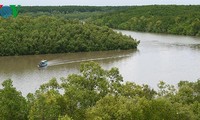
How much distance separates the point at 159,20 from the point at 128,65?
37327 millimetres

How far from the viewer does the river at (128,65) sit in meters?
32.8

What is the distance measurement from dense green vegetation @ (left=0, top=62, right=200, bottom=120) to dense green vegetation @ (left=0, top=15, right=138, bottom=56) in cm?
2999

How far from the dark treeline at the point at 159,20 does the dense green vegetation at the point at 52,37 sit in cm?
2114

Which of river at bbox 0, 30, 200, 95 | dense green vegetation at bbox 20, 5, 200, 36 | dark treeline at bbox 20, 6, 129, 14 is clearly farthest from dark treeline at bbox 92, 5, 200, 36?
dark treeline at bbox 20, 6, 129, 14

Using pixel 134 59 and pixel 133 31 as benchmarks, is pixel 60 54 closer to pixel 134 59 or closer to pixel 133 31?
pixel 134 59

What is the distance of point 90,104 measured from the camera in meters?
17.1

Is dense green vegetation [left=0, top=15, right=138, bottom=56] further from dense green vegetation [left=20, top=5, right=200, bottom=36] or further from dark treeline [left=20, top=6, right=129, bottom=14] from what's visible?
dark treeline [left=20, top=6, right=129, bottom=14]

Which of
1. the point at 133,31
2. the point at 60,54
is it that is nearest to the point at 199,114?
the point at 60,54

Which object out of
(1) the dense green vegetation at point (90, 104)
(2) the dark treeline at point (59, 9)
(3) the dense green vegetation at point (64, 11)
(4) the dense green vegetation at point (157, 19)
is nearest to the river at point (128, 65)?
(1) the dense green vegetation at point (90, 104)

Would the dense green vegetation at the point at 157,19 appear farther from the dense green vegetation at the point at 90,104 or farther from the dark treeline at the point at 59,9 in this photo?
the dense green vegetation at the point at 90,104

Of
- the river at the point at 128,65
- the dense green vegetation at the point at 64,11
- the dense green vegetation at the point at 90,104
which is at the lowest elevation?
the dense green vegetation at the point at 64,11

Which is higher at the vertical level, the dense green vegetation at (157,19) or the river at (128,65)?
the river at (128,65)

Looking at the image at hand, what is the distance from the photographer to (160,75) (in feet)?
112

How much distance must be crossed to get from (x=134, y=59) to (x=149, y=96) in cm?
2431
